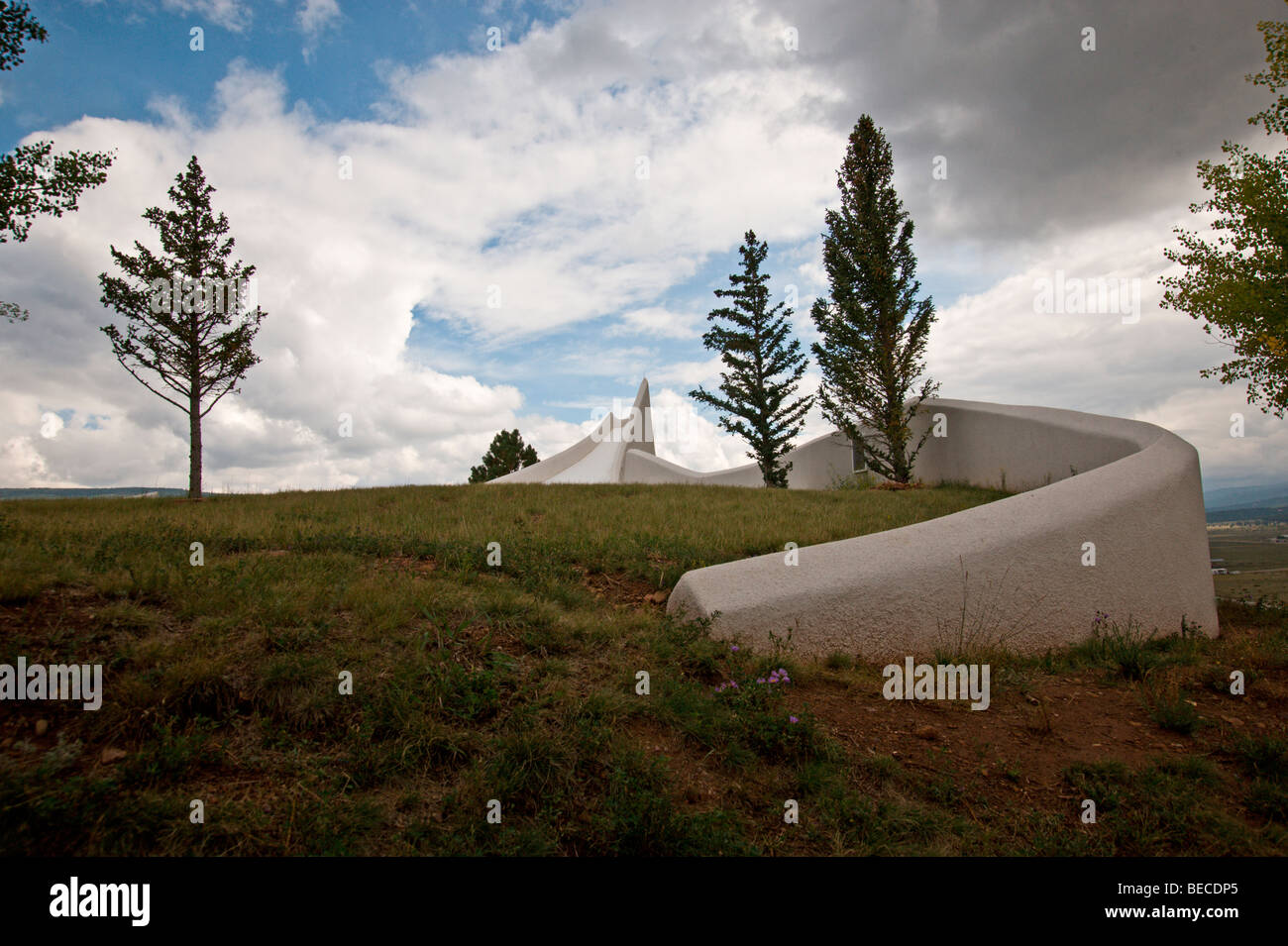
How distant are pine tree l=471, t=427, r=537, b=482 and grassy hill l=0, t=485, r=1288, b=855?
36.5m

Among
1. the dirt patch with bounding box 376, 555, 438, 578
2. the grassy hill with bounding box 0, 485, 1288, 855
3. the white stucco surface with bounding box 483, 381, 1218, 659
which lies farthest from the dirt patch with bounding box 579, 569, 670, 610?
the dirt patch with bounding box 376, 555, 438, 578

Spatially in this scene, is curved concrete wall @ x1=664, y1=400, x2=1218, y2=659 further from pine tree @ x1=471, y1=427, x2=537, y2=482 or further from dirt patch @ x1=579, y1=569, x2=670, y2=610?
pine tree @ x1=471, y1=427, x2=537, y2=482

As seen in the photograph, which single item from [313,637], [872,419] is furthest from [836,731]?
[872,419]

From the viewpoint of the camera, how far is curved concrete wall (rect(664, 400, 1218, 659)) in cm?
530

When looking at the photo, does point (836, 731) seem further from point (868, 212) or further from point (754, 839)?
point (868, 212)

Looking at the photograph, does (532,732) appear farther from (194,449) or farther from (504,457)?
(504,457)

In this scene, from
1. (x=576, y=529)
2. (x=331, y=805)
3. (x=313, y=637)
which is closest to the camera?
(x=331, y=805)

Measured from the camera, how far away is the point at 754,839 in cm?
299

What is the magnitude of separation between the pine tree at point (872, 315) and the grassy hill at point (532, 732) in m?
10.5

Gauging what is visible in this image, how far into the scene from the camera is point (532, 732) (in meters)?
3.28

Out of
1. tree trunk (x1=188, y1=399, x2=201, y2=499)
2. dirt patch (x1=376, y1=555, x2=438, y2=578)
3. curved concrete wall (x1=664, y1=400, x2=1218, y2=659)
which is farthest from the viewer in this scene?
tree trunk (x1=188, y1=399, x2=201, y2=499)

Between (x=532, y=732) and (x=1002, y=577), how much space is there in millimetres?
4559

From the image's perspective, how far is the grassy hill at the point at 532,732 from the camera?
109 inches

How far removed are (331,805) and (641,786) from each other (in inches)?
53.1
